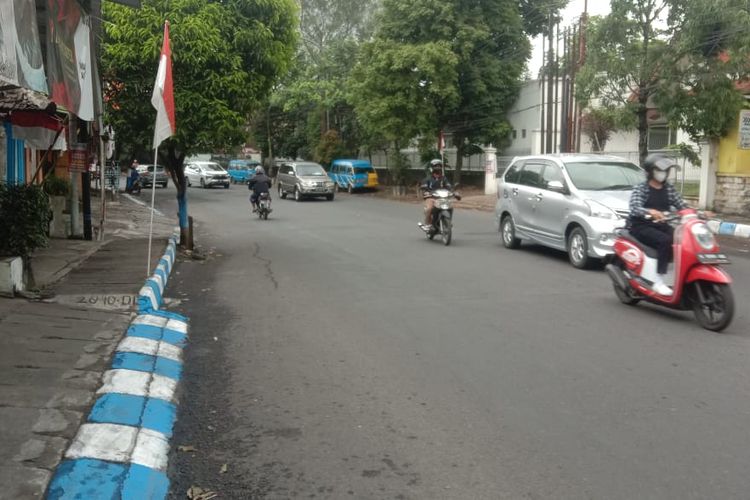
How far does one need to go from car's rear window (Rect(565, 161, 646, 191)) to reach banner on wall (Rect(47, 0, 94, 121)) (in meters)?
7.64

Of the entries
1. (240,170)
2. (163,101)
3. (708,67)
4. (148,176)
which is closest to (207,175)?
(148,176)

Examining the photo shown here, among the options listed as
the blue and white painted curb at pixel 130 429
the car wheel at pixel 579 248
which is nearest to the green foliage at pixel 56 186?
the blue and white painted curb at pixel 130 429

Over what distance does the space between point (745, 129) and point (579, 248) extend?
8055 millimetres

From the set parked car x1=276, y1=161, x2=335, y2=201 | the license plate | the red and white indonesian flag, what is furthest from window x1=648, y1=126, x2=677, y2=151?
the license plate

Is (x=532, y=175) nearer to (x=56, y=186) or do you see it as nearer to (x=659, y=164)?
(x=659, y=164)

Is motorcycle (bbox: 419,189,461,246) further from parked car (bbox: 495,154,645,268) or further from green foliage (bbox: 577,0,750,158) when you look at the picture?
green foliage (bbox: 577,0,750,158)

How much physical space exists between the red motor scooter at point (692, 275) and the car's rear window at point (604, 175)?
388 cm

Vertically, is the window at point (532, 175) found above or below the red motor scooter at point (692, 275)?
above

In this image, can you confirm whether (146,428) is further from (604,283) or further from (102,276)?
(604,283)

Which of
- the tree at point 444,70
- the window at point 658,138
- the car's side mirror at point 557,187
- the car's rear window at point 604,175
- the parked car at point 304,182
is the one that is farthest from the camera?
the parked car at point 304,182

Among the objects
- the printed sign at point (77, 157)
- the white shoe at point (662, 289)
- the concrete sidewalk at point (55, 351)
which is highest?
the printed sign at point (77, 157)

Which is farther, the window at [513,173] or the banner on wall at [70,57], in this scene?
the window at [513,173]

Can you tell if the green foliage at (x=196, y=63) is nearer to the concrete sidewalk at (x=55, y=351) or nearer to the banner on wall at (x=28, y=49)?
the concrete sidewalk at (x=55, y=351)

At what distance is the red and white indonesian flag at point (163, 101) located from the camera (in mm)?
10266
